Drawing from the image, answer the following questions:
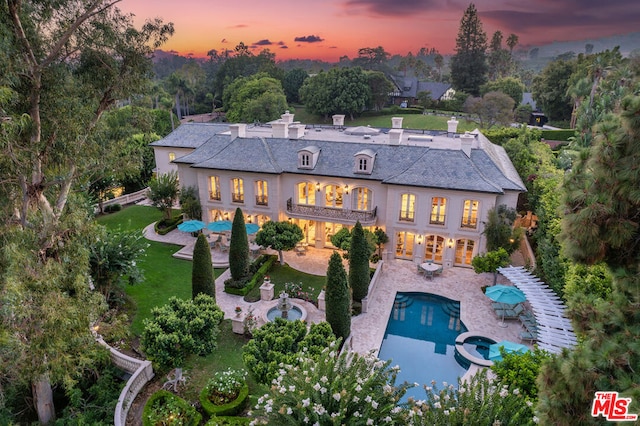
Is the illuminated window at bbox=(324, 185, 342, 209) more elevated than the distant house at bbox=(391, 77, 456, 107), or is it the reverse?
the distant house at bbox=(391, 77, 456, 107)

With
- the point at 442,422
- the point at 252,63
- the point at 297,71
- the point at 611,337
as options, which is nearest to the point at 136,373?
the point at 442,422

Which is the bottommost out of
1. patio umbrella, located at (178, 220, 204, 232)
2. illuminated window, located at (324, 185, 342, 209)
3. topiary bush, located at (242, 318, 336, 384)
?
patio umbrella, located at (178, 220, 204, 232)

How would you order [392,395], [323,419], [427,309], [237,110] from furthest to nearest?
[237,110] < [427,309] < [392,395] < [323,419]

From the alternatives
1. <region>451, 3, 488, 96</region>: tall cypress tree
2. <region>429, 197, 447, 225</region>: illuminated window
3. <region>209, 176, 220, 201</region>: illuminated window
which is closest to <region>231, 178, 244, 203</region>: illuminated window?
<region>209, 176, 220, 201</region>: illuminated window

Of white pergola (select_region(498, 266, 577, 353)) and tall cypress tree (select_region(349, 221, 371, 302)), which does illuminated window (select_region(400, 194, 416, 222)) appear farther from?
white pergola (select_region(498, 266, 577, 353))

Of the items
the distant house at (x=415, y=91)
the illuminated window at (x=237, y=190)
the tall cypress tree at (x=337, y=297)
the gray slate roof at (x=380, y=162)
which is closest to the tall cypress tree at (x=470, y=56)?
the distant house at (x=415, y=91)

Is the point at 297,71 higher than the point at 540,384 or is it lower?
higher

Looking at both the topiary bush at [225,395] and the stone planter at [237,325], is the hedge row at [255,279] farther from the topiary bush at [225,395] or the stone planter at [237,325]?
the topiary bush at [225,395]

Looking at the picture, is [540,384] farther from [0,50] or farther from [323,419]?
[0,50]
